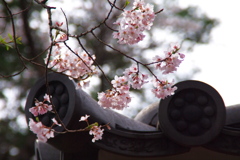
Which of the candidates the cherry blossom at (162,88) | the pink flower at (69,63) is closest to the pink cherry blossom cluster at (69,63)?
the pink flower at (69,63)

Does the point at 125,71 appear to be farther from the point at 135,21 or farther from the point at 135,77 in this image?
the point at 135,21

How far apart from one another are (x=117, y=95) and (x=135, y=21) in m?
0.42

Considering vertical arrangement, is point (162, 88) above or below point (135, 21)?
below

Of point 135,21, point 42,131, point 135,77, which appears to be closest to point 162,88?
point 135,77

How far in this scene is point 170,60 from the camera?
8.13 ft

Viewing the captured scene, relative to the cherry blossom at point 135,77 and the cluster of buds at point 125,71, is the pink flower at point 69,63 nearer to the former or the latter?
the cluster of buds at point 125,71

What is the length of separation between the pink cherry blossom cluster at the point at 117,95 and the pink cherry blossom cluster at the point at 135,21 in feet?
0.78

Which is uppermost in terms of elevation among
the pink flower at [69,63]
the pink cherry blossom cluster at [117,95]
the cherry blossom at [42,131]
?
the pink flower at [69,63]

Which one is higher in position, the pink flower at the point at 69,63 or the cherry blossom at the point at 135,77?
the pink flower at the point at 69,63

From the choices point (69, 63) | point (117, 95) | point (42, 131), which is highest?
point (69, 63)

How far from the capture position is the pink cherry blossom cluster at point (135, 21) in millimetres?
2455

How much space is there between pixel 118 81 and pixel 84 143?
561 millimetres

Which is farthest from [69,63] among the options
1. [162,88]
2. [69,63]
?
[162,88]

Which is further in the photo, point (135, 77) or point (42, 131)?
point (135, 77)
